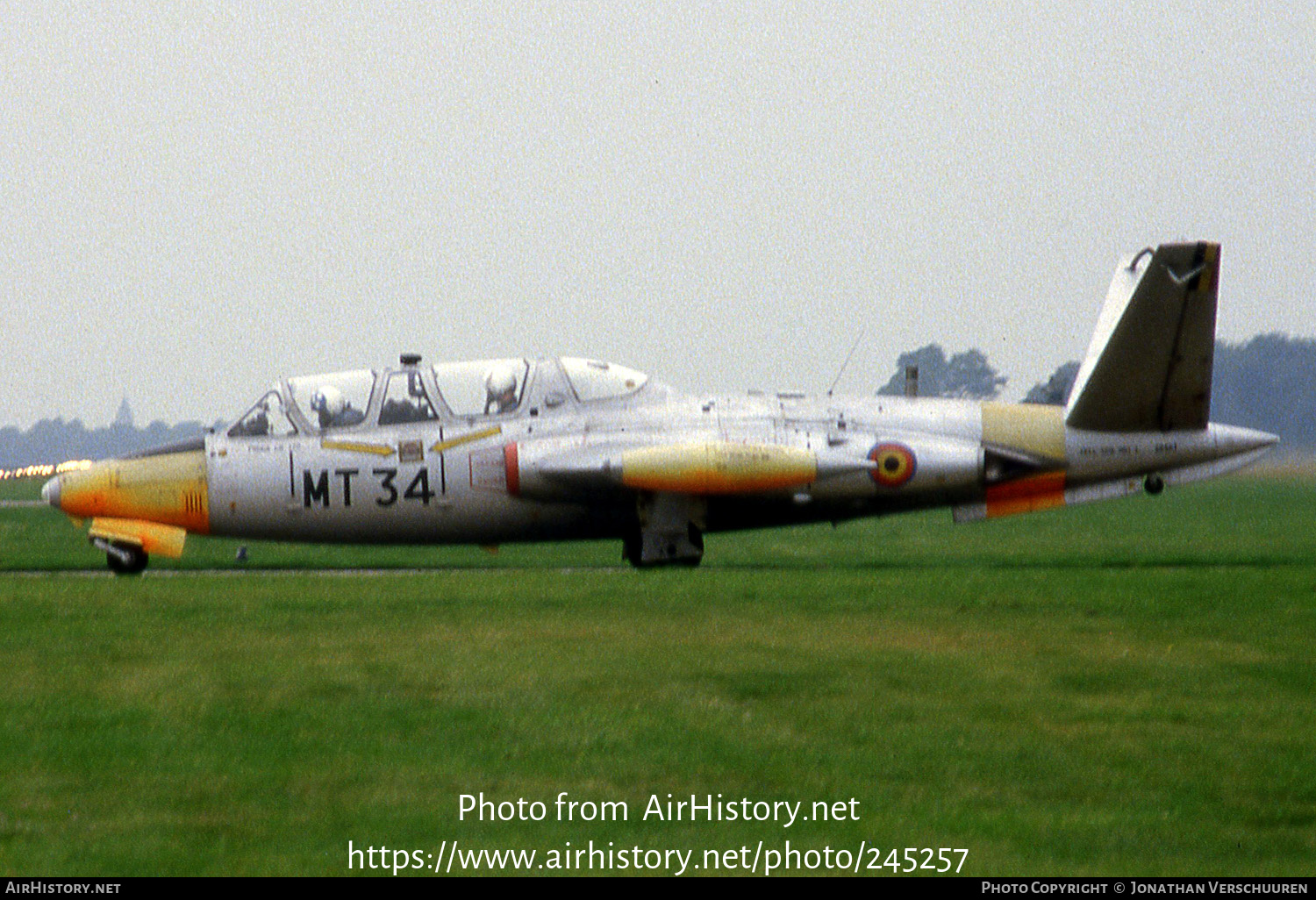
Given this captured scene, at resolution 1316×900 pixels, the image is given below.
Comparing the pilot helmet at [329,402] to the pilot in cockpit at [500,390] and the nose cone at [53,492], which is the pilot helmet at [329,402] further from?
the nose cone at [53,492]

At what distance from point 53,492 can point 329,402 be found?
12.3 ft

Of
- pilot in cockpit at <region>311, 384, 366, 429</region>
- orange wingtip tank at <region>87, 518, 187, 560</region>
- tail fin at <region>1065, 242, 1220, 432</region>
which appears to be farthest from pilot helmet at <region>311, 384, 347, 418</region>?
tail fin at <region>1065, 242, 1220, 432</region>

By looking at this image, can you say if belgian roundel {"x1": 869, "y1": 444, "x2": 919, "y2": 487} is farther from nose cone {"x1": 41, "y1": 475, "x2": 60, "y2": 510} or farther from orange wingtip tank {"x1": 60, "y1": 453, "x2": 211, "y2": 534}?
nose cone {"x1": 41, "y1": 475, "x2": 60, "y2": 510}

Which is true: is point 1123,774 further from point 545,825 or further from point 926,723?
point 545,825

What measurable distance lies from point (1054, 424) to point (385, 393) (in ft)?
27.7

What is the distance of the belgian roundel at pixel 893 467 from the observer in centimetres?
1914

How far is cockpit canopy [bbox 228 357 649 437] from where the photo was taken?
1980 centimetres

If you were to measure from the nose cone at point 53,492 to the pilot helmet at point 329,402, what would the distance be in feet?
11.3

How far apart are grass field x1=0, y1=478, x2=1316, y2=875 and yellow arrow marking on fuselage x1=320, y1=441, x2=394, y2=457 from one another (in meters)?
3.83

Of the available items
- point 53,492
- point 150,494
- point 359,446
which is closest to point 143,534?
point 150,494

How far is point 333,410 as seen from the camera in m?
19.9

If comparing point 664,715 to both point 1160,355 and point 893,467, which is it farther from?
point 1160,355

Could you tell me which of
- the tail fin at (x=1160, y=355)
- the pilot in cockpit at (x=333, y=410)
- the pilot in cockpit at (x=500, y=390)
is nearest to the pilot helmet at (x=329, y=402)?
the pilot in cockpit at (x=333, y=410)
